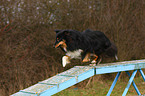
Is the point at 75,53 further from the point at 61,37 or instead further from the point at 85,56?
the point at 61,37

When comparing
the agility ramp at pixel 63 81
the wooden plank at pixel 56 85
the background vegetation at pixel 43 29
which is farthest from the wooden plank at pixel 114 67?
the background vegetation at pixel 43 29

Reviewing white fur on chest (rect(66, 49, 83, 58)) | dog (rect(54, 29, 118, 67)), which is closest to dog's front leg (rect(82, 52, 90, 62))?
dog (rect(54, 29, 118, 67))

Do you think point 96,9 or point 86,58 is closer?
point 86,58

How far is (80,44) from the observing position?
12.8 ft

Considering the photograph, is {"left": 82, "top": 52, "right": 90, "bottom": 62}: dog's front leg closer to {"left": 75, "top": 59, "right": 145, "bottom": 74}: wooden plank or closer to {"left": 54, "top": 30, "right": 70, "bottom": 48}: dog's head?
{"left": 75, "top": 59, "right": 145, "bottom": 74}: wooden plank

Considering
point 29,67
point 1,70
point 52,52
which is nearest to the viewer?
point 1,70

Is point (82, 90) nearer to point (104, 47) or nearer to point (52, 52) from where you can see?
point (52, 52)

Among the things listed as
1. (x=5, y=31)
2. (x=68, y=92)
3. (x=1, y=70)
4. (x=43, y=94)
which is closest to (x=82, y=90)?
(x=68, y=92)

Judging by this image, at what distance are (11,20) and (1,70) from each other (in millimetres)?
1682

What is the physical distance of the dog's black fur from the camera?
3.77m

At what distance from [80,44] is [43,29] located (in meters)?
3.28

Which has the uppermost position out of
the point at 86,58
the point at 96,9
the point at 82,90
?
the point at 96,9

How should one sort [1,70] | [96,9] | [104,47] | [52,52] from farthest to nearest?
[96,9]
[52,52]
[1,70]
[104,47]

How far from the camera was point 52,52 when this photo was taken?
709 cm
